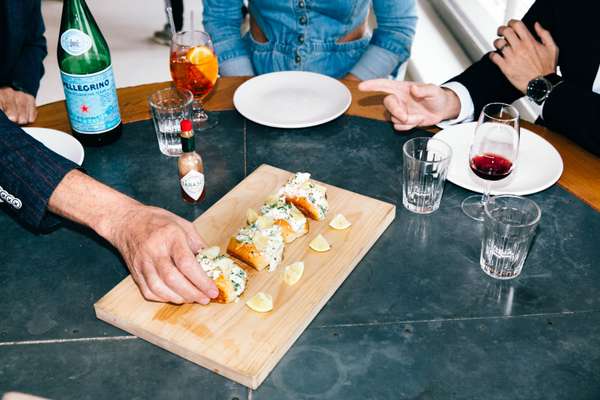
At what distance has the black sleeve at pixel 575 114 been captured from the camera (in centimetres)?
153

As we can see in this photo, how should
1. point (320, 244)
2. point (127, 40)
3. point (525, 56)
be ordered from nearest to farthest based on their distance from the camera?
point (320, 244)
point (525, 56)
point (127, 40)

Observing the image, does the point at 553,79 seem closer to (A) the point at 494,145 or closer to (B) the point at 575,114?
(B) the point at 575,114

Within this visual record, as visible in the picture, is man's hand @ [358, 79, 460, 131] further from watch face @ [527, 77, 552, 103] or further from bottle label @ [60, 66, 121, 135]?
bottle label @ [60, 66, 121, 135]

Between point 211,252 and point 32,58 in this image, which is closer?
point 211,252

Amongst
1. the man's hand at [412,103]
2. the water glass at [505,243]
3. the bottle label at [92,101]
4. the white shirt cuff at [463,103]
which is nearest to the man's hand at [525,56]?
the white shirt cuff at [463,103]

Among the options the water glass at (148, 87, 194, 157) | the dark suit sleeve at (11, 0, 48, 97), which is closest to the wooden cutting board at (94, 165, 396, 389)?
the water glass at (148, 87, 194, 157)

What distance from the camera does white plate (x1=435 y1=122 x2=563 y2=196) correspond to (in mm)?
1414

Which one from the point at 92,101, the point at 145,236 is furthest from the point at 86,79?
the point at 145,236

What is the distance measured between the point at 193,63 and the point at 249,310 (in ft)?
2.48

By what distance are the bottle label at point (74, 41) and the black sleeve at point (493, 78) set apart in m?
1.04

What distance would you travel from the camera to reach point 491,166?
1.34 m

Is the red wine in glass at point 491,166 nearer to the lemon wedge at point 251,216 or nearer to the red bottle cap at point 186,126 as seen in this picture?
the lemon wedge at point 251,216

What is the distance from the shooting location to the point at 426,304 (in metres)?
1.13

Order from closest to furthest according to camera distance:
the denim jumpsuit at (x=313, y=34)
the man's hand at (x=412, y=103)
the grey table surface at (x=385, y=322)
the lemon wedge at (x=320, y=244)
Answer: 1. the grey table surface at (x=385, y=322)
2. the lemon wedge at (x=320, y=244)
3. the man's hand at (x=412, y=103)
4. the denim jumpsuit at (x=313, y=34)
